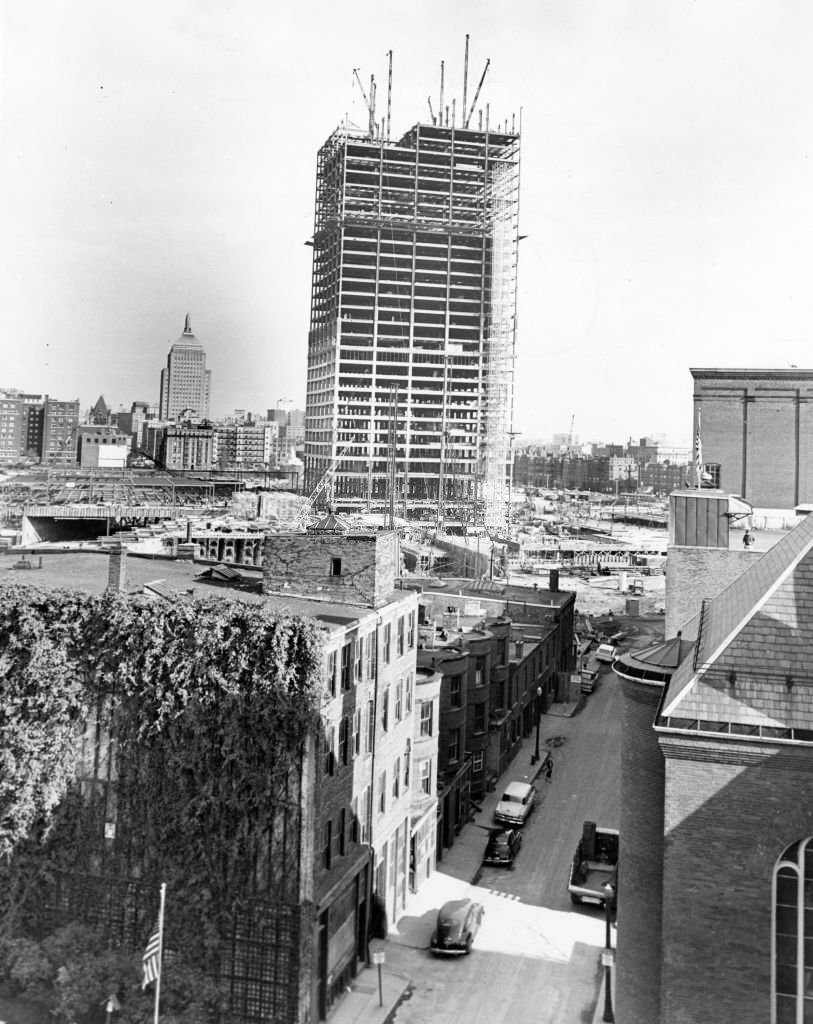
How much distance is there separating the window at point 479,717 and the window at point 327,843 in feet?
67.3

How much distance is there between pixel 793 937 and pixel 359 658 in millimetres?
14574

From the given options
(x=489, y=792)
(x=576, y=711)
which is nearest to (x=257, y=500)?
(x=576, y=711)

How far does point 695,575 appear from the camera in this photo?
25078mm

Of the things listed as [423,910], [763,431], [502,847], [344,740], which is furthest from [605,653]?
[344,740]

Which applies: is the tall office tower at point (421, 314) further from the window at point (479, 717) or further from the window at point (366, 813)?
the window at point (366, 813)

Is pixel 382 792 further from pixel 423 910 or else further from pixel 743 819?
pixel 743 819

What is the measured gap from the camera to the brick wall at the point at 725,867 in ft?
53.6

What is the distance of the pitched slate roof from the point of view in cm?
1688

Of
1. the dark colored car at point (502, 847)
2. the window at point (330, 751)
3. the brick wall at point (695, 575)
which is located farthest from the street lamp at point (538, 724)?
the brick wall at point (695, 575)

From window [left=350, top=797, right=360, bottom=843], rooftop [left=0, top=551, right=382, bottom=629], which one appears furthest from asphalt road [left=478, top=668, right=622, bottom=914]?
rooftop [left=0, top=551, right=382, bottom=629]

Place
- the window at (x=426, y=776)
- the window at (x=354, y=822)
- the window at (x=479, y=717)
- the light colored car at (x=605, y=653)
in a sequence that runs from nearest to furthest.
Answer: the window at (x=354, y=822)
the window at (x=426, y=776)
the window at (x=479, y=717)
the light colored car at (x=605, y=653)

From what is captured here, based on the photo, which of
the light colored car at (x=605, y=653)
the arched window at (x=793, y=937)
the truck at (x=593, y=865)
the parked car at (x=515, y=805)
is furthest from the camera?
the light colored car at (x=605, y=653)

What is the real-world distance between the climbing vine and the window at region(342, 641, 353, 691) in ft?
8.12

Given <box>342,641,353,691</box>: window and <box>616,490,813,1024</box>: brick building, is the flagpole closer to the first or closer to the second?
<box>342,641,353,691</box>: window
